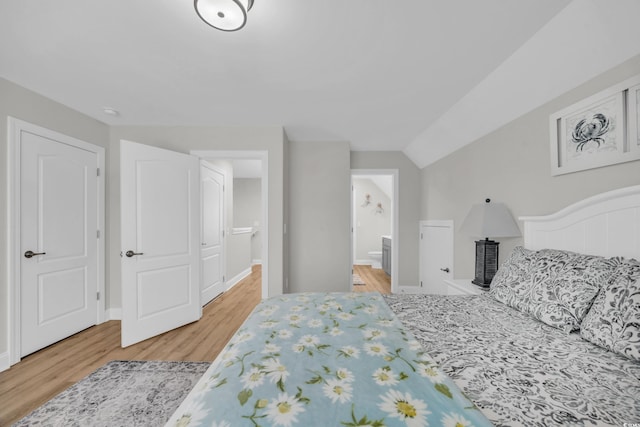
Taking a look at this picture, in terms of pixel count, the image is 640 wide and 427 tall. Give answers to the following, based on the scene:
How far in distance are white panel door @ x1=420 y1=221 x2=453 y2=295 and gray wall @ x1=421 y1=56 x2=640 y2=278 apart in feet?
0.45

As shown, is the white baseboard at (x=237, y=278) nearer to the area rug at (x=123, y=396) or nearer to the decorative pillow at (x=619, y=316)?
the area rug at (x=123, y=396)

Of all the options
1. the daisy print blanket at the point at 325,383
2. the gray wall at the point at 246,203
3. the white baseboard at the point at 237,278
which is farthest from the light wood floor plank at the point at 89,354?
the gray wall at the point at 246,203

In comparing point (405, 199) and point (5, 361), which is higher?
point (405, 199)

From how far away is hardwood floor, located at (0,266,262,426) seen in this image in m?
1.64

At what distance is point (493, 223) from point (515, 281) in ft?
2.02

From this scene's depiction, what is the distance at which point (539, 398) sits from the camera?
2.30ft

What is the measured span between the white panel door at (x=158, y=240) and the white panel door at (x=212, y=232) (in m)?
0.56

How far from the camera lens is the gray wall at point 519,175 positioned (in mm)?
1337

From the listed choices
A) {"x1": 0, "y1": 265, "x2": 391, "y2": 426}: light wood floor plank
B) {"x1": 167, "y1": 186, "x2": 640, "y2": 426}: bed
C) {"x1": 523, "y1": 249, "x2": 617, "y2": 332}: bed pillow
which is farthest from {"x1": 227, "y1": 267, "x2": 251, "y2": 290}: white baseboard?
{"x1": 523, "y1": 249, "x2": 617, "y2": 332}: bed pillow

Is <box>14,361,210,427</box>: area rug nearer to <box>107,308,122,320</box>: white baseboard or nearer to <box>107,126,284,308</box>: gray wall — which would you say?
<box>107,308,122,320</box>: white baseboard

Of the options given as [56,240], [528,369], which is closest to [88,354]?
[56,240]

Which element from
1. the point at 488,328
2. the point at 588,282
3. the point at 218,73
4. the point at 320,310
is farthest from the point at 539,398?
the point at 218,73

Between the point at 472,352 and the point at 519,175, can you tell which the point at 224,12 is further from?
the point at 519,175

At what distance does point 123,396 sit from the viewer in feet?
5.30
